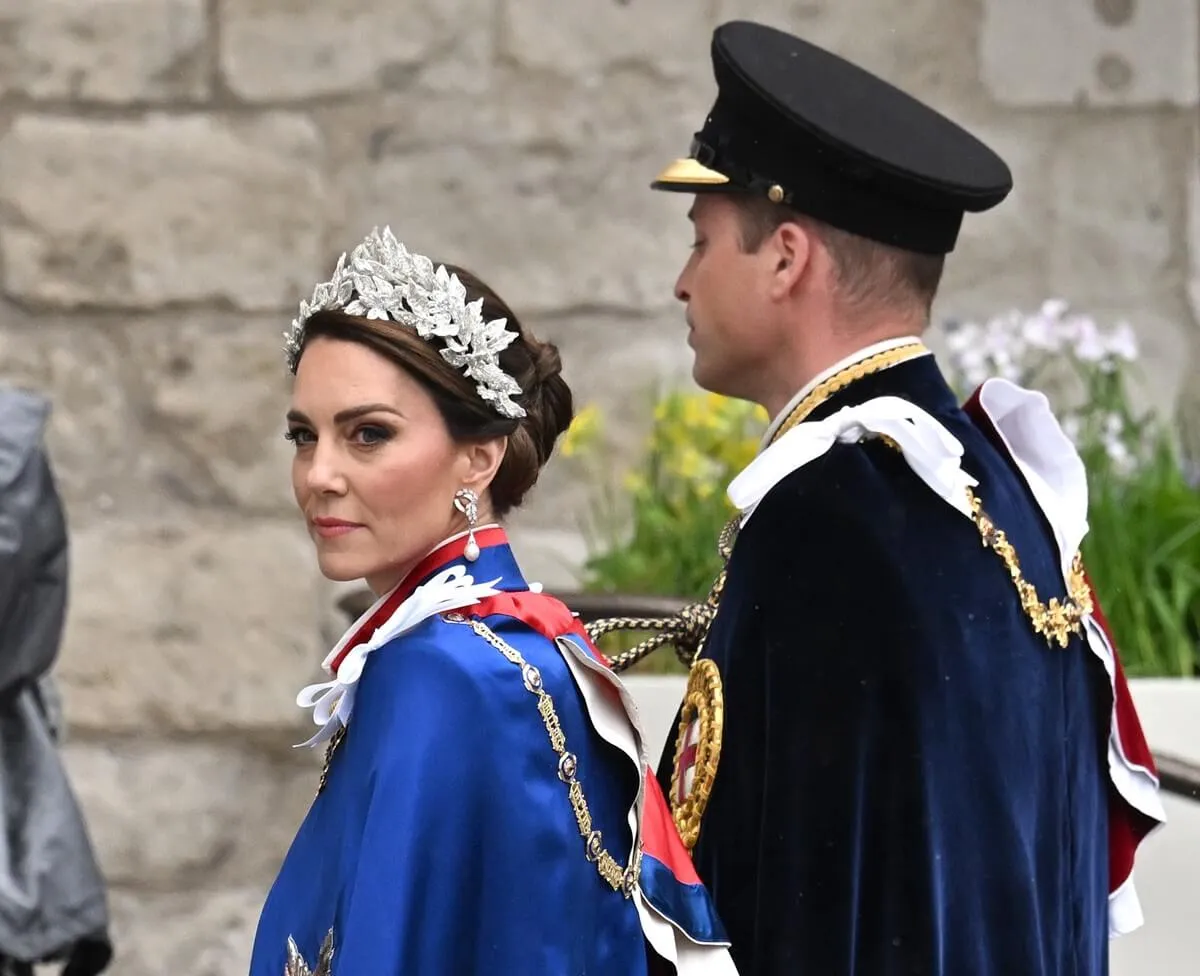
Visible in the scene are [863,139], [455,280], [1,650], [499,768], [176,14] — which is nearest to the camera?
[499,768]

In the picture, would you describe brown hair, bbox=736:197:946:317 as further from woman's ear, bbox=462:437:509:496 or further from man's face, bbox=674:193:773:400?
woman's ear, bbox=462:437:509:496

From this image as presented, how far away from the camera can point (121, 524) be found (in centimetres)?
414

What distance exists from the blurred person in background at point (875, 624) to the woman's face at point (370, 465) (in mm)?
350

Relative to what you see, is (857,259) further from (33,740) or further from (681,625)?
(33,740)

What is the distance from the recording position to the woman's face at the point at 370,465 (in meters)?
1.81

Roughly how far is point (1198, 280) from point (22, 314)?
91.5 inches

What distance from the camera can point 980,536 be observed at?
206cm

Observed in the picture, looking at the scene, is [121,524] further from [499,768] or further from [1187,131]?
[499,768]

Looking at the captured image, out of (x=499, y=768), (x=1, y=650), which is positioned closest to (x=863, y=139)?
(x=499, y=768)

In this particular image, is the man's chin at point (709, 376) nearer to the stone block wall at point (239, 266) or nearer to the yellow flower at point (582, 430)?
the yellow flower at point (582, 430)

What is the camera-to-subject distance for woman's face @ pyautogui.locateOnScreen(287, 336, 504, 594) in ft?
5.92

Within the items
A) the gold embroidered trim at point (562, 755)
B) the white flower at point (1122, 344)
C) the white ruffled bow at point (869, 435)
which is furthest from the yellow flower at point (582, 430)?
the gold embroidered trim at point (562, 755)

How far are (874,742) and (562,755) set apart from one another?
1.23ft

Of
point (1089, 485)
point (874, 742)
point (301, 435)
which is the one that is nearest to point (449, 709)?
point (301, 435)
